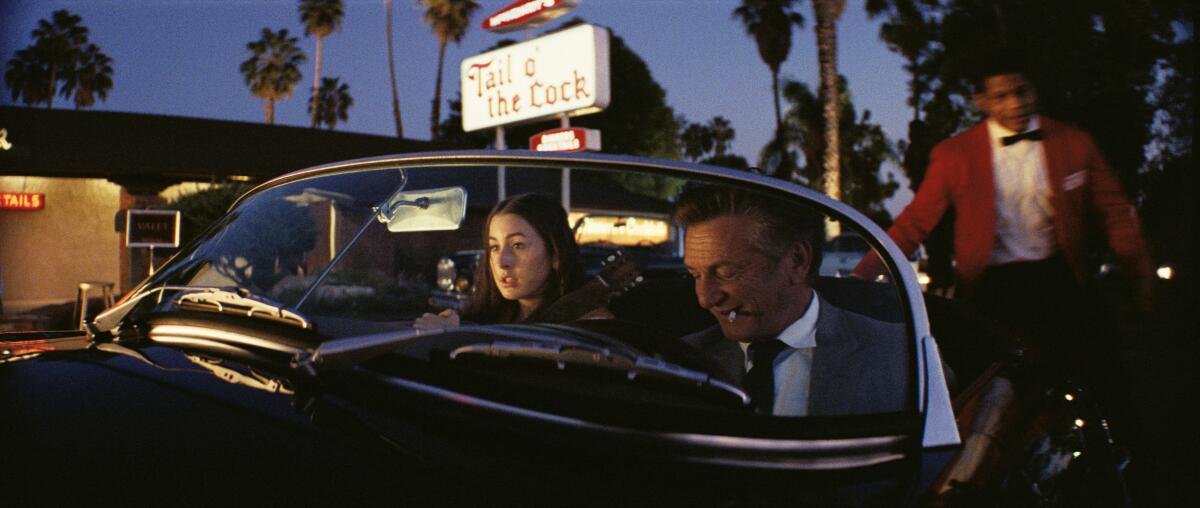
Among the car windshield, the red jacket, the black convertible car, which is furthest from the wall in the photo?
the black convertible car

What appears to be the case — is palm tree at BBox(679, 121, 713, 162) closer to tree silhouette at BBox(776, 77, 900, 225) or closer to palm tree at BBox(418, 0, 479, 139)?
tree silhouette at BBox(776, 77, 900, 225)

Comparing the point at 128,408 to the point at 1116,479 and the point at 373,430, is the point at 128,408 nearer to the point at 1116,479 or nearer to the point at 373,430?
the point at 373,430

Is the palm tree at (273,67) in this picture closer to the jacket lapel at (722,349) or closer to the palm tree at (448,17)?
the palm tree at (448,17)

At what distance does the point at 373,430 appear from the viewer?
1.20m

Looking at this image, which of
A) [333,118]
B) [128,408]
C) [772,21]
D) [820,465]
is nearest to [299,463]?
[128,408]

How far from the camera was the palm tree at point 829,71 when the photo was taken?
20734mm

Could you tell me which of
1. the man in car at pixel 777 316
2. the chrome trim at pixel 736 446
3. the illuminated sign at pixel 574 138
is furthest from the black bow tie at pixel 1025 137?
the illuminated sign at pixel 574 138

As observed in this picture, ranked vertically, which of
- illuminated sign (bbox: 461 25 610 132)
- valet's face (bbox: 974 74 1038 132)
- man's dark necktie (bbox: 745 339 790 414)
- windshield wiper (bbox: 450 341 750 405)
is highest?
illuminated sign (bbox: 461 25 610 132)

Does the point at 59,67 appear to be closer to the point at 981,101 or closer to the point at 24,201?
the point at 24,201

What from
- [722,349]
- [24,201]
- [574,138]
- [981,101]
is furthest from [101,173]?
[722,349]

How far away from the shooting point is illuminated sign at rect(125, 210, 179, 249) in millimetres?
9625

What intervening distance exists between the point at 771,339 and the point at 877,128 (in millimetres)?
41371

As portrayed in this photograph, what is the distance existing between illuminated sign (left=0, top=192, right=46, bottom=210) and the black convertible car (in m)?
24.5

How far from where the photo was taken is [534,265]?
7.50 feet
